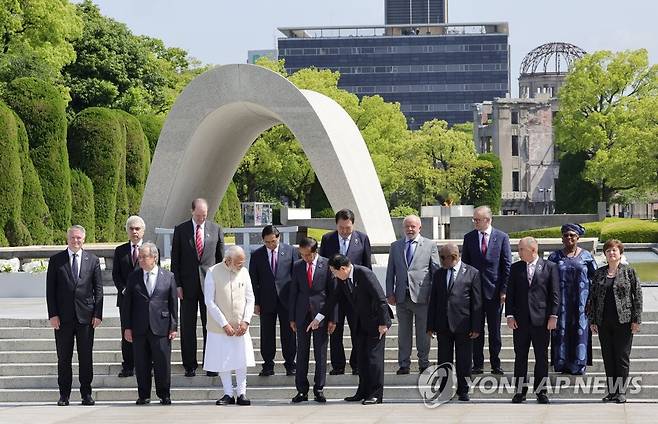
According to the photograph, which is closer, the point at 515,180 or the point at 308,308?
the point at 308,308

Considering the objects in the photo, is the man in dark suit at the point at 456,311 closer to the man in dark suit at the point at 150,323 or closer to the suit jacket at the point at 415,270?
the suit jacket at the point at 415,270

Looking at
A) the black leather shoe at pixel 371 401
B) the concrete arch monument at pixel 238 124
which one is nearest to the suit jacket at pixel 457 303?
the black leather shoe at pixel 371 401

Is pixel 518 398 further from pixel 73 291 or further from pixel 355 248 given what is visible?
pixel 73 291

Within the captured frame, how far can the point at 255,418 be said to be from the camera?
1119 centimetres

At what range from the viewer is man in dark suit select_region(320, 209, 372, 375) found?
12836 millimetres

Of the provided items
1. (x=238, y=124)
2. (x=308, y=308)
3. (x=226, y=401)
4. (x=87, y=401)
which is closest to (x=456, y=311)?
(x=308, y=308)

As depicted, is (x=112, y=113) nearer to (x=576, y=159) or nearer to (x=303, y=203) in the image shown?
(x=303, y=203)

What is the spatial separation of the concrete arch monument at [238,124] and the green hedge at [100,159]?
1210 cm

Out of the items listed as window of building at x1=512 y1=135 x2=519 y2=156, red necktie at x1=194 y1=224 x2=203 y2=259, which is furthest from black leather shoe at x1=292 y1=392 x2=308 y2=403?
window of building at x1=512 y1=135 x2=519 y2=156

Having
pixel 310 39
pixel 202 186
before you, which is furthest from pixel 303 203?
pixel 310 39

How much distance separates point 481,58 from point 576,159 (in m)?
90.3

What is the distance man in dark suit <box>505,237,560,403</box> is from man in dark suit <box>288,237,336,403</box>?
68.7 inches

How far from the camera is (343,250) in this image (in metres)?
12.9

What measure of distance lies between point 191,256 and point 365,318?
2097 mm
